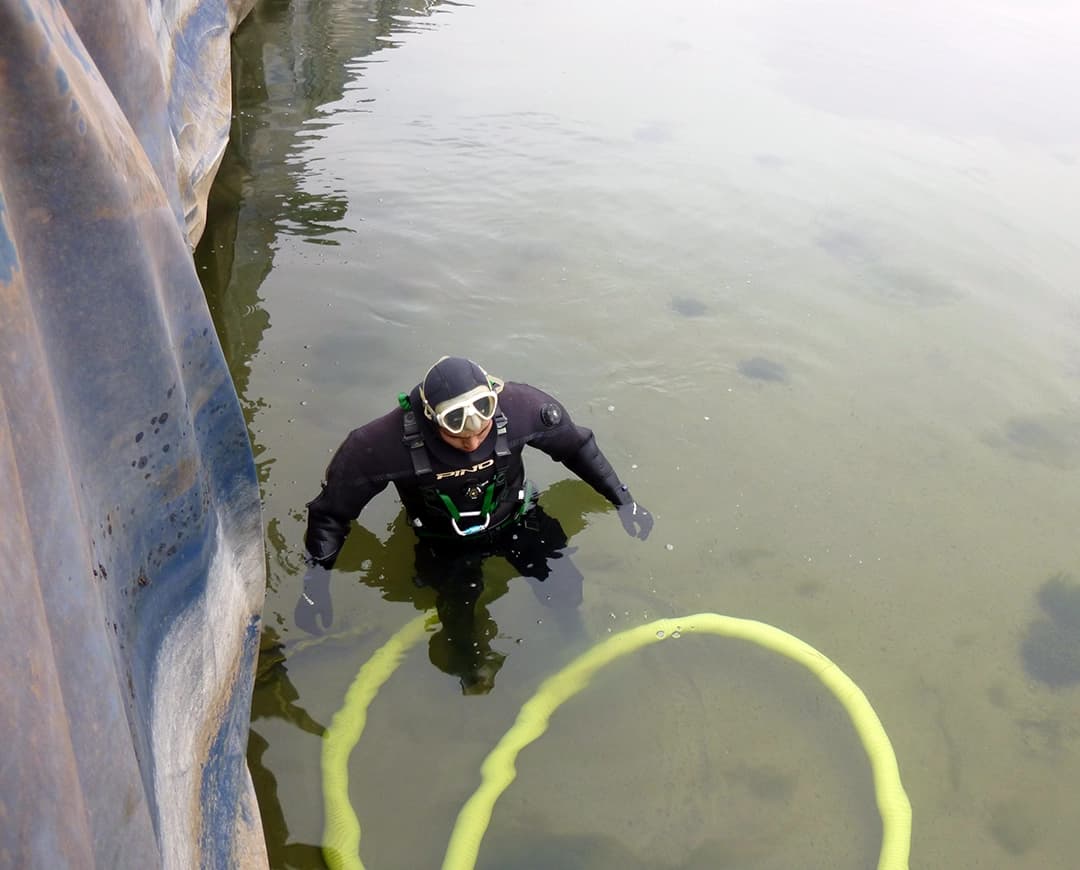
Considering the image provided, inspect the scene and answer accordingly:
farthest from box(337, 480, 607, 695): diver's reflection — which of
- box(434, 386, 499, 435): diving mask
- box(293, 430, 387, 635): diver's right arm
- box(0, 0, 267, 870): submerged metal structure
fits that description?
box(0, 0, 267, 870): submerged metal structure

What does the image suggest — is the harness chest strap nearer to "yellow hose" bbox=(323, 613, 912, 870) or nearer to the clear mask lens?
the clear mask lens

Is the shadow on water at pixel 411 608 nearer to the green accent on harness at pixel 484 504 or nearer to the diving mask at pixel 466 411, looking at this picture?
the green accent on harness at pixel 484 504

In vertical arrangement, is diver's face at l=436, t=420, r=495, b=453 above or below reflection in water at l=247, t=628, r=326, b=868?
above

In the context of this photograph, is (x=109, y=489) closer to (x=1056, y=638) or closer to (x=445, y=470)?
(x=445, y=470)

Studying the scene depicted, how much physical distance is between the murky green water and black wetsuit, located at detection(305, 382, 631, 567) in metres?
0.73

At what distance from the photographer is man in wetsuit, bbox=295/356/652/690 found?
3578mm

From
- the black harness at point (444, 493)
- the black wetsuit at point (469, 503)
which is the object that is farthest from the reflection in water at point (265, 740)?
the black harness at point (444, 493)

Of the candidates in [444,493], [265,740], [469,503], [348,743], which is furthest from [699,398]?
[265,740]

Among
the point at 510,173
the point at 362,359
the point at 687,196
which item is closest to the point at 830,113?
the point at 687,196

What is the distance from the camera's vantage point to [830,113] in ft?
34.7

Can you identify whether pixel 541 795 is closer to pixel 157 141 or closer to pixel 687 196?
pixel 157 141

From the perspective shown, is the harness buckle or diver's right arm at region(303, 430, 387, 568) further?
the harness buckle

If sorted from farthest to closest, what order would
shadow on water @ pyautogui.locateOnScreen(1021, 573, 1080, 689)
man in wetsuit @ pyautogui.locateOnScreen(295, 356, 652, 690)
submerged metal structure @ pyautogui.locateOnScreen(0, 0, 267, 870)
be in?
shadow on water @ pyautogui.locateOnScreen(1021, 573, 1080, 689) < man in wetsuit @ pyautogui.locateOnScreen(295, 356, 652, 690) < submerged metal structure @ pyautogui.locateOnScreen(0, 0, 267, 870)

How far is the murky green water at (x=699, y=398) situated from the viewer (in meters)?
3.89
